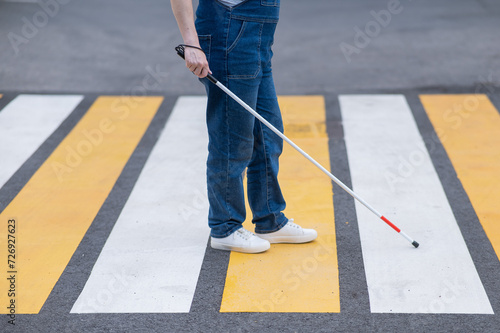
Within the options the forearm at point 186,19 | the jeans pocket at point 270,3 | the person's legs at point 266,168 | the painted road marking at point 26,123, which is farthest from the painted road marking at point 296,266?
the painted road marking at point 26,123

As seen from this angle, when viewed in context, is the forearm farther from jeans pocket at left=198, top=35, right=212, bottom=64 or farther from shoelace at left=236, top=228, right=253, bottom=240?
shoelace at left=236, top=228, right=253, bottom=240

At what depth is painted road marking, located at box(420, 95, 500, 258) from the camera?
4684mm

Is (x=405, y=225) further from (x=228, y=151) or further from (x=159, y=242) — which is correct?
(x=159, y=242)

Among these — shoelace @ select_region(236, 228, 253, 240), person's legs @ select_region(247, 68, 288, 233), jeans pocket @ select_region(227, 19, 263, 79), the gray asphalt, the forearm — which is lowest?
the gray asphalt

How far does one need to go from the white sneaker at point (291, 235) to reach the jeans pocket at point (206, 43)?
44.4 inches

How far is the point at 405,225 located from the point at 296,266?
2.86 ft

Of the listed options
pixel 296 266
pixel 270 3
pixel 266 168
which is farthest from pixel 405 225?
pixel 270 3

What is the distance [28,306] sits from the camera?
3.60m

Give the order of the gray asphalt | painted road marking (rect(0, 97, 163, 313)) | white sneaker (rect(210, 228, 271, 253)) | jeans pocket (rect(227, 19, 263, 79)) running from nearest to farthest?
the gray asphalt < jeans pocket (rect(227, 19, 263, 79)) < painted road marking (rect(0, 97, 163, 313)) < white sneaker (rect(210, 228, 271, 253))

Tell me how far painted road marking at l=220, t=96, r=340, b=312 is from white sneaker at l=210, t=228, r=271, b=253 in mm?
37

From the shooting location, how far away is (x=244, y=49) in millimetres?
3736

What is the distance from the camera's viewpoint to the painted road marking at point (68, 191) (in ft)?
13.0

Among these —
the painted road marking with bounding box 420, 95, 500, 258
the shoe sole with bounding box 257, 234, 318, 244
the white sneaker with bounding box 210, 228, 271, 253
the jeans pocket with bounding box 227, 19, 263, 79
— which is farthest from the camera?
the painted road marking with bounding box 420, 95, 500, 258

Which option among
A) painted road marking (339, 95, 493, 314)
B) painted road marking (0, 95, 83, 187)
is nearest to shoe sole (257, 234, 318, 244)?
painted road marking (339, 95, 493, 314)
